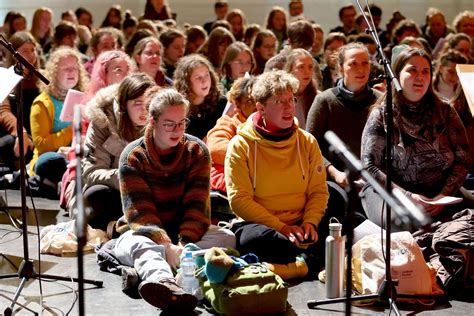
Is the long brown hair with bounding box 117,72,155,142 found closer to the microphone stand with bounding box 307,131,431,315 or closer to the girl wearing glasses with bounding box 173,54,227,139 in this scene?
the girl wearing glasses with bounding box 173,54,227,139

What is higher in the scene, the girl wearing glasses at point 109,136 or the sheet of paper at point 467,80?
the sheet of paper at point 467,80

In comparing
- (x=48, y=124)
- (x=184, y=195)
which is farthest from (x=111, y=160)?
(x=48, y=124)

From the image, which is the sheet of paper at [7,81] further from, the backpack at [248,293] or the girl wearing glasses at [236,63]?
the girl wearing glasses at [236,63]

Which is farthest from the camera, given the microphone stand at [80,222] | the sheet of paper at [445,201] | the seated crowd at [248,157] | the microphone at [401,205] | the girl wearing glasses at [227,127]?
the girl wearing glasses at [227,127]

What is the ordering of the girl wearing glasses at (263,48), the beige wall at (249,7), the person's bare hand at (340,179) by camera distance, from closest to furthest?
the person's bare hand at (340,179) < the girl wearing glasses at (263,48) < the beige wall at (249,7)

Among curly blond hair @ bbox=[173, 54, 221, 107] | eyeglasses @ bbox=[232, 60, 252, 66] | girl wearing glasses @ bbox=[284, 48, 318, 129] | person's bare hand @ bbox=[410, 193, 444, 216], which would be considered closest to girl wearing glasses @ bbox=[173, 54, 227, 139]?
curly blond hair @ bbox=[173, 54, 221, 107]

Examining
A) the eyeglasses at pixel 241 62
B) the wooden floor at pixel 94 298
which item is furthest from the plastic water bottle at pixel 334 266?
the eyeglasses at pixel 241 62

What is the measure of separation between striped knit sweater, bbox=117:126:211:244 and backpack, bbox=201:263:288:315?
0.47 meters

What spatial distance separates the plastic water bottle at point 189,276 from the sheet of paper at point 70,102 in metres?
2.01

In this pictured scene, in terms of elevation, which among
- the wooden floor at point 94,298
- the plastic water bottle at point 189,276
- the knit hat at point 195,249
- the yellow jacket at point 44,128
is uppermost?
the yellow jacket at point 44,128

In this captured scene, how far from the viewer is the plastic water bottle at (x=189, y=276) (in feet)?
12.9

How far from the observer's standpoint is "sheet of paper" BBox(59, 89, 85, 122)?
5.60 meters

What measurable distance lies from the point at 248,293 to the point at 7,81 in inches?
58.6

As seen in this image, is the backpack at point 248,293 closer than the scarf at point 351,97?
Yes
